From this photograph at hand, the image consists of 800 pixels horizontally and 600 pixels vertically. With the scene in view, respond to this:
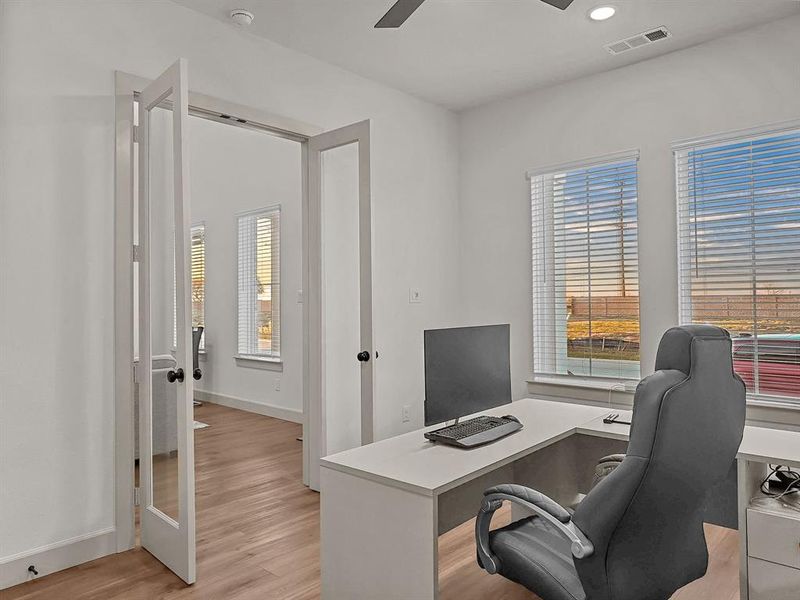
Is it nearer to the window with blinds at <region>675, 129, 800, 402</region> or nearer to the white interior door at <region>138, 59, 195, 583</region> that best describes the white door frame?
the white interior door at <region>138, 59, 195, 583</region>

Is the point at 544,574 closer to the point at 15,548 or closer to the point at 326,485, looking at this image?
the point at 326,485

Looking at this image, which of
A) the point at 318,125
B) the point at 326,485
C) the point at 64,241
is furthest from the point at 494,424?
the point at 318,125

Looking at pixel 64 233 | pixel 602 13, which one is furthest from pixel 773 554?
pixel 64 233

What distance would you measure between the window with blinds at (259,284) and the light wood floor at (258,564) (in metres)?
2.39

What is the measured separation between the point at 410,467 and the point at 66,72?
94.3 inches

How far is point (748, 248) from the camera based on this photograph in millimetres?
3449

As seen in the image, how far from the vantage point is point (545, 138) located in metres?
4.34

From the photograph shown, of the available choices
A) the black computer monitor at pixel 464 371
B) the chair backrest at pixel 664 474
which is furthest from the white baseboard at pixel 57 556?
the chair backrest at pixel 664 474

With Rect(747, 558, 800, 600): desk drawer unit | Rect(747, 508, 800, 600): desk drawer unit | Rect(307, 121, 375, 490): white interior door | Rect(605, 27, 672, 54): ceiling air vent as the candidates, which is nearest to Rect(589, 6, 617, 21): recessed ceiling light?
Rect(605, 27, 672, 54): ceiling air vent

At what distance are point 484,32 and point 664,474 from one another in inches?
111

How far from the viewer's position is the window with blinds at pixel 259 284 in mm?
6086

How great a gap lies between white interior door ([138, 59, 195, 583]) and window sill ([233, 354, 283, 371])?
310cm

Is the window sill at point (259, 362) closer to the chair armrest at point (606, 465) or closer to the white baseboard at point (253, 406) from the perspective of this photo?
the white baseboard at point (253, 406)

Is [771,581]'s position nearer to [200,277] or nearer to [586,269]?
[586,269]
